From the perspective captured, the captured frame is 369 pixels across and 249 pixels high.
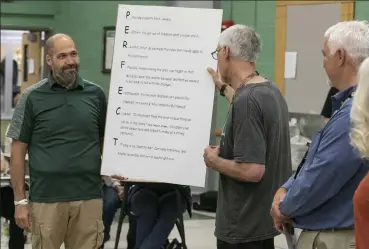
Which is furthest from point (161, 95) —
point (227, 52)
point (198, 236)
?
point (198, 236)

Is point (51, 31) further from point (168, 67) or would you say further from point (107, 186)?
point (168, 67)

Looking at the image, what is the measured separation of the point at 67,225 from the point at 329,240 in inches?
62.9

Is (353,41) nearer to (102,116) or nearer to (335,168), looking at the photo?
(335,168)

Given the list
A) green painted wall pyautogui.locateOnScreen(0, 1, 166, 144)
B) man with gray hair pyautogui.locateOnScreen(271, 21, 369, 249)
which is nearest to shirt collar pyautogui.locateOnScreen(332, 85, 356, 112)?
man with gray hair pyautogui.locateOnScreen(271, 21, 369, 249)

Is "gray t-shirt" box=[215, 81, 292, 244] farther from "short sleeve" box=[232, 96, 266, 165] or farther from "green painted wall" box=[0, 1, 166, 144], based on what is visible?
"green painted wall" box=[0, 1, 166, 144]

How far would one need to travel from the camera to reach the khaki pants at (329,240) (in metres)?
2.40

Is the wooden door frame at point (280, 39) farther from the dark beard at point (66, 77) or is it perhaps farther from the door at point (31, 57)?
the door at point (31, 57)

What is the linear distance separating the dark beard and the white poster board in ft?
0.73

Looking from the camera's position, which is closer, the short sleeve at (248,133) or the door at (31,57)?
the short sleeve at (248,133)

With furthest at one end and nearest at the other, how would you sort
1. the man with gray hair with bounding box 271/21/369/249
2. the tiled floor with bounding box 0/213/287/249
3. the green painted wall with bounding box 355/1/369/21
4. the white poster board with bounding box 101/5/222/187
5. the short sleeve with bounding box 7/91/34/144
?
the green painted wall with bounding box 355/1/369/21, the tiled floor with bounding box 0/213/287/249, the short sleeve with bounding box 7/91/34/144, the white poster board with bounding box 101/5/222/187, the man with gray hair with bounding box 271/21/369/249

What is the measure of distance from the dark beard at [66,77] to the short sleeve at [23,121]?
0.17 meters

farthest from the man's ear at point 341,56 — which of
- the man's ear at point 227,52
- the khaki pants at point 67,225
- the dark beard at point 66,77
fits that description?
the khaki pants at point 67,225

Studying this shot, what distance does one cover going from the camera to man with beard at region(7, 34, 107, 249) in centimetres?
349

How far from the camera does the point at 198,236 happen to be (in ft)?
21.2
